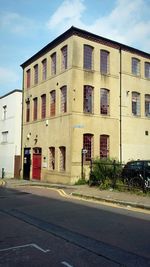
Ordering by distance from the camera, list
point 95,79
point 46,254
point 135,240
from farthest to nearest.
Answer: point 95,79
point 135,240
point 46,254

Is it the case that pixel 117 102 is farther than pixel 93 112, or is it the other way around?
pixel 117 102

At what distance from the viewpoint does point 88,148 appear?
24406 millimetres

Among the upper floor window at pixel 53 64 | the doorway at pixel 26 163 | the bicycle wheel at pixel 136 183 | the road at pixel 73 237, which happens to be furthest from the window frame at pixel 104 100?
the road at pixel 73 237

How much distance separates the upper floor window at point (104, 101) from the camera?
25469 mm

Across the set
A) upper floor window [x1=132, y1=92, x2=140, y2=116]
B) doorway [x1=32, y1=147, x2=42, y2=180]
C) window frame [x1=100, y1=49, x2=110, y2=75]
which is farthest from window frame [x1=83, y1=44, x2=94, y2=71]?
doorway [x1=32, y1=147, x2=42, y2=180]

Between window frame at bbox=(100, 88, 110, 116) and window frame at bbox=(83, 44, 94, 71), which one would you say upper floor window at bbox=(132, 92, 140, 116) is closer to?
window frame at bbox=(100, 88, 110, 116)

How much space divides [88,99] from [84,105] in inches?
26.9

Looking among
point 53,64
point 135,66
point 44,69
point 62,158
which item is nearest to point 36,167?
point 62,158

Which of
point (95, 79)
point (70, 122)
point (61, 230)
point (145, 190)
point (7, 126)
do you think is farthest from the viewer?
point (7, 126)

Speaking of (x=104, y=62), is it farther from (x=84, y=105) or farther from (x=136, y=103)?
(x=136, y=103)

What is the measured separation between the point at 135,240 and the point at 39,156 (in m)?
20.8

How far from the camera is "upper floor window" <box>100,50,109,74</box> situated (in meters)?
25.7

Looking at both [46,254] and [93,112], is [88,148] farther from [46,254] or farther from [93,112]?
[46,254]

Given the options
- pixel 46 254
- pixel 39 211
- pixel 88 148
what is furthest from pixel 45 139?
pixel 46 254
